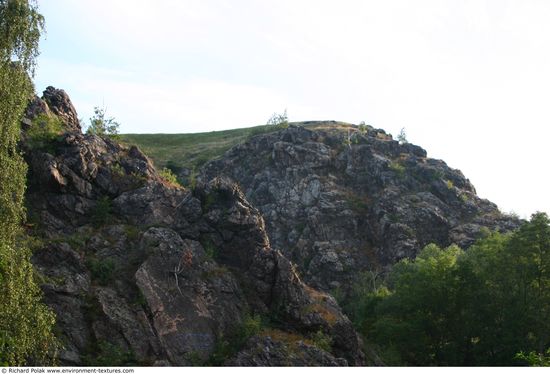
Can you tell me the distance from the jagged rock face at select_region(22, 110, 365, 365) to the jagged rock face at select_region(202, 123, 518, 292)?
43232mm

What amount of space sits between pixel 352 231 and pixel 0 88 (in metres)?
79.0

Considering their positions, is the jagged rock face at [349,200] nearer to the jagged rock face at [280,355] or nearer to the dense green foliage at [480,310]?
the dense green foliage at [480,310]

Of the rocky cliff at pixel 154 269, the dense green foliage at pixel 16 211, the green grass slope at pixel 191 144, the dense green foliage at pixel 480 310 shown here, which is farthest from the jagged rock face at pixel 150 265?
the green grass slope at pixel 191 144

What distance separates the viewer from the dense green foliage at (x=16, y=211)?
59.8ft

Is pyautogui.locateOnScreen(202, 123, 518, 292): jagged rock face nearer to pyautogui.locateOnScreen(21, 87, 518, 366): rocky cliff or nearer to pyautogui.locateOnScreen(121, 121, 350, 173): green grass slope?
pyautogui.locateOnScreen(121, 121, 350, 173): green grass slope

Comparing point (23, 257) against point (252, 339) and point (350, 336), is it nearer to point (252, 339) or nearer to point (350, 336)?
point (252, 339)

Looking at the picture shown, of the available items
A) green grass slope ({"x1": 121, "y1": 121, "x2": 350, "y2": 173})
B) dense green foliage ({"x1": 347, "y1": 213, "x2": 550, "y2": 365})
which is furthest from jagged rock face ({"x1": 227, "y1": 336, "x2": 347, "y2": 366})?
green grass slope ({"x1": 121, "y1": 121, "x2": 350, "y2": 173})

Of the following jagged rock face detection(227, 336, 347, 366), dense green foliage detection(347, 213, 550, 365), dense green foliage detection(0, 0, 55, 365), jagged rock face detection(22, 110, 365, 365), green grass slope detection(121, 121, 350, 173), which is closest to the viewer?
dense green foliage detection(0, 0, 55, 365)

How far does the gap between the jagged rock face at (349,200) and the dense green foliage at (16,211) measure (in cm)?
6754

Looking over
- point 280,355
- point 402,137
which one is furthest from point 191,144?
point 280,355

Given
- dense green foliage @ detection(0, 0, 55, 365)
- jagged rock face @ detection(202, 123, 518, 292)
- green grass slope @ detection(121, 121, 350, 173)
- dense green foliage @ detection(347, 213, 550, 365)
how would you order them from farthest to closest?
green grass slope @ detection(121, 121, 350, 173) → jagged rock face @ detection(202, 123, 518, 292) → dense green foliage @ detection(347, 213, 550, 365) → dense green foliage @ detection(0, 0, 55, 365)

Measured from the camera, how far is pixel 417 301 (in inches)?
2085

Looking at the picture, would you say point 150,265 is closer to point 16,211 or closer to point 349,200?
point 16,211

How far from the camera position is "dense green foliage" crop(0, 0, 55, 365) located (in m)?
18.2
